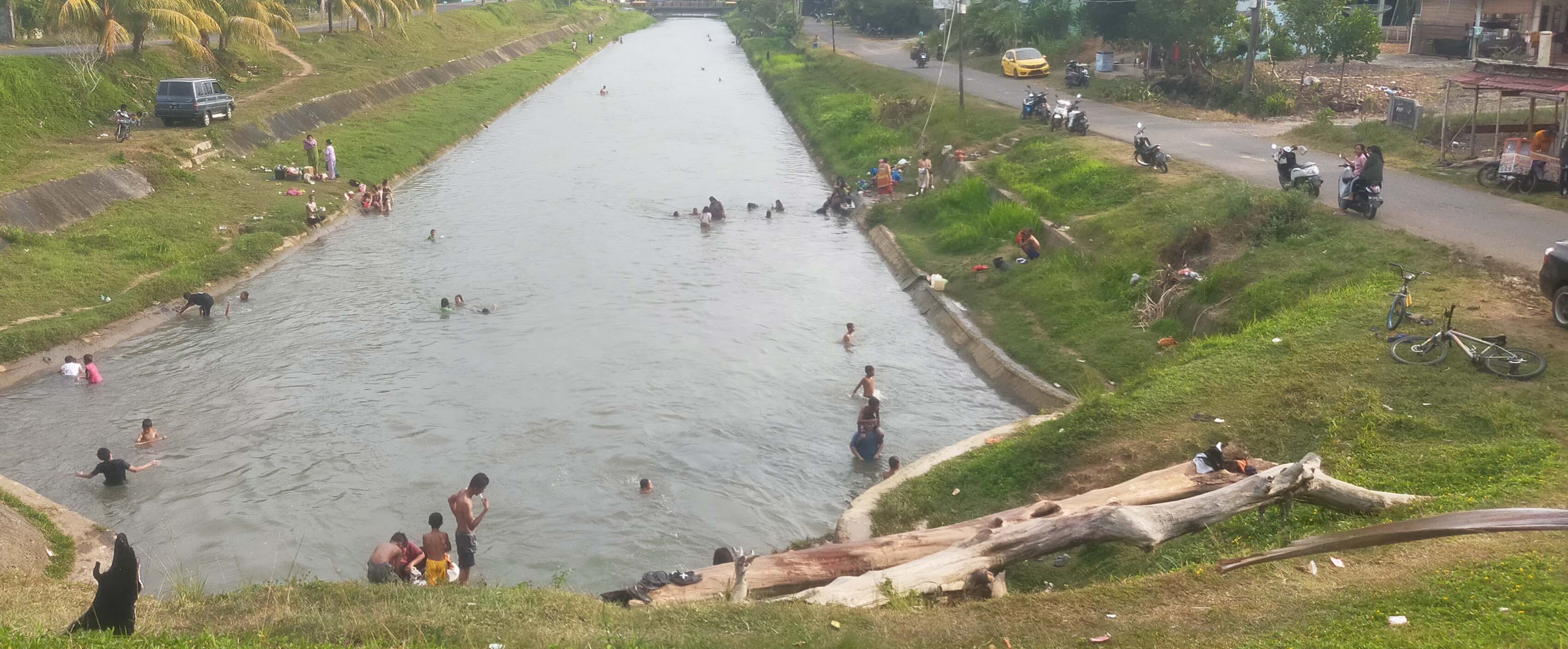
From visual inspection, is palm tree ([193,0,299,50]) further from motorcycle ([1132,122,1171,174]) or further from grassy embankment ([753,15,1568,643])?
motorcycle ([1132,122,1171,174])

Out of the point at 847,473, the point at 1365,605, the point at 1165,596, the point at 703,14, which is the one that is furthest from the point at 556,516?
the point at 703,14

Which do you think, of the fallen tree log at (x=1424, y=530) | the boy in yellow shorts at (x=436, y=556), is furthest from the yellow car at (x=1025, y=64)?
the fallen tree log at (x=1424, y=530)

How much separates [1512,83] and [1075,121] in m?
11.9

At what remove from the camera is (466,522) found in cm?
1317

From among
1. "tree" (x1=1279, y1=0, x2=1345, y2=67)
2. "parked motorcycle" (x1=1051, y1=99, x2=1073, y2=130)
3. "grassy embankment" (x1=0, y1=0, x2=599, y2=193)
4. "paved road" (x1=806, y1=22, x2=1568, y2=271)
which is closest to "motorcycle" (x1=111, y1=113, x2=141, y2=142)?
"grassy embankment" (x1=0, y1=0, x2=599, y2=193)

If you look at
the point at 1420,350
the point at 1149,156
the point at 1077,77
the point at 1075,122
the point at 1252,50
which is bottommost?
the point at 1420,350

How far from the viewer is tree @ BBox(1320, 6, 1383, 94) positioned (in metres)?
36.0

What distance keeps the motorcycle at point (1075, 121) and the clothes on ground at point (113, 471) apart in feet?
81.0

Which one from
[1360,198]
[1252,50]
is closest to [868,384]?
[1360,198]

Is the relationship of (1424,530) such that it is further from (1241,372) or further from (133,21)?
(133,21)

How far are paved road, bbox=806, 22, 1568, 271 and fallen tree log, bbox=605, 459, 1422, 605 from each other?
8.37 m

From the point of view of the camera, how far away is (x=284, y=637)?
8453 millimetres

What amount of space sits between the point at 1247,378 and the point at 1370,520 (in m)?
4.98

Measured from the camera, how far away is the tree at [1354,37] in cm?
3603
